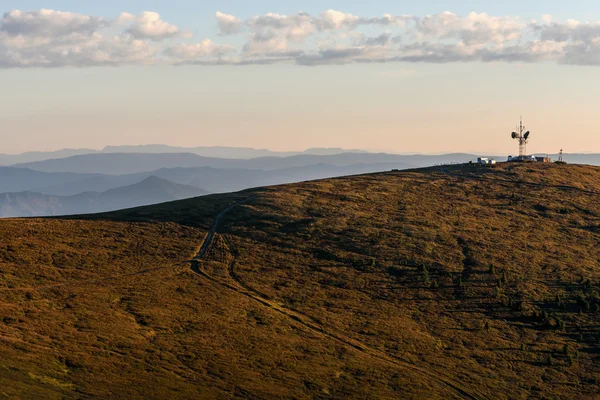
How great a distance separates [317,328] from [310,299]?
31.2ft

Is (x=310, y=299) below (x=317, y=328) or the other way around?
the other way around

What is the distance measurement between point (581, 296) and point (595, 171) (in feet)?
288

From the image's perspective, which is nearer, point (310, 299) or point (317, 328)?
point (317, 328)

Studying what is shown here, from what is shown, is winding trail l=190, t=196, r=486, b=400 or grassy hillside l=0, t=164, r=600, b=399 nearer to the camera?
grassy hillside l=0, t=164, r=600, b=399

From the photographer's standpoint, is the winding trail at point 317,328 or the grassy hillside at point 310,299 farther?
the winding trail at point 317,328

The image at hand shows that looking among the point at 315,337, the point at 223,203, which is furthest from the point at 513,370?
the point at 223,203

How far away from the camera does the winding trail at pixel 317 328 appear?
7931 cm

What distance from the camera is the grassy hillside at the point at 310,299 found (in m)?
74.9

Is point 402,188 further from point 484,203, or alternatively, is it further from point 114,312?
point 114,312

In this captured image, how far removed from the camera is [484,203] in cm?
14900

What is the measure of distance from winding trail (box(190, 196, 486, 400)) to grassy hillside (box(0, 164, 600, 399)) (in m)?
0.30

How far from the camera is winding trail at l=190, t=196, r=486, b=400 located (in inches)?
3122

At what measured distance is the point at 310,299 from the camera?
9981 cm

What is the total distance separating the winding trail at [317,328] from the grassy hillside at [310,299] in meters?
0.30
